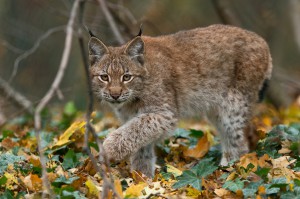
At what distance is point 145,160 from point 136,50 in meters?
1.23

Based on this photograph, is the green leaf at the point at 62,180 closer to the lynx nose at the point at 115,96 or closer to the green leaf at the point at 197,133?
the lynx nose at the point at 115,96

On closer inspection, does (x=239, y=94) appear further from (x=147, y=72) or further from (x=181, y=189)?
(x=181, y=189)

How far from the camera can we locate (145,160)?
7.42m

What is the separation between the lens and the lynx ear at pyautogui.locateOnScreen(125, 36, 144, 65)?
7457mm

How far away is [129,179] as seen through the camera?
6461 millimetres

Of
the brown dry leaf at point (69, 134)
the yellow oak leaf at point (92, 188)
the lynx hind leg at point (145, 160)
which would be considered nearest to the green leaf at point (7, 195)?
the yellow oak leaf at point (92, 188)

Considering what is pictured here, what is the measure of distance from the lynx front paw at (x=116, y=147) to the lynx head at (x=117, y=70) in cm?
46

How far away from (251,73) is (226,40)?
543mm

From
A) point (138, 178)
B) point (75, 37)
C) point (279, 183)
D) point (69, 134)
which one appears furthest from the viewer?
point (75, 37)

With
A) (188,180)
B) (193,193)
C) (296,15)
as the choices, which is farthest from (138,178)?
(296,15)

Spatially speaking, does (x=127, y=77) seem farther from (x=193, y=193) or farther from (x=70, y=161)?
(x=193, y=193)

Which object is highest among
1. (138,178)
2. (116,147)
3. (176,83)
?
(176,83)

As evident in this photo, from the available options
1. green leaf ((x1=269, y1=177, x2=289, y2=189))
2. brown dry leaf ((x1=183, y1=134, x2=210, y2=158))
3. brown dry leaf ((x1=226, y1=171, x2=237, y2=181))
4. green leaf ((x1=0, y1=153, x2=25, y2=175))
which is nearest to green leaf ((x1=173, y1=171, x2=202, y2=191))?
brown dry leaf ((x1=226, y1=171, x2=237, y2=181))

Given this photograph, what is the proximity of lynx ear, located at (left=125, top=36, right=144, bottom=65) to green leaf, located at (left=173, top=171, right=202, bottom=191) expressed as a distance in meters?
1.81
